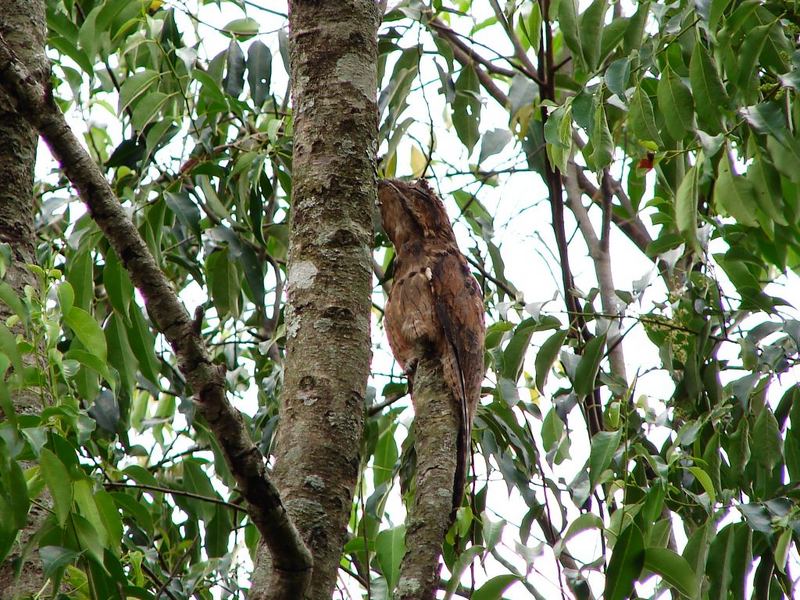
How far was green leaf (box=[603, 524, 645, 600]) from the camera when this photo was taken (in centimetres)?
187

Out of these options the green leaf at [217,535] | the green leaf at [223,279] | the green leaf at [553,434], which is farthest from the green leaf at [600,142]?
the green leaf at [217,535]

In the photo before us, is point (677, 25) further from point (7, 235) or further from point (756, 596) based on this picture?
point (7, 235)

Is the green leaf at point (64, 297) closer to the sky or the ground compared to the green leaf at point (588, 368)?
closer to the ground

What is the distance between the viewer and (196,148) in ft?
11.0

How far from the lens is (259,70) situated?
3006 millimetres

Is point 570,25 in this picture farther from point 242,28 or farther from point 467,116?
point 242,28

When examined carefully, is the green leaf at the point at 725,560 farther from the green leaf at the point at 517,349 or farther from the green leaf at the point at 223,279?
the green leaf at the point at 223,279

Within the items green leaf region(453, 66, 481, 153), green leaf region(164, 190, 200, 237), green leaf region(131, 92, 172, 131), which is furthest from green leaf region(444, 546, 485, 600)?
green leaf region(453, 66, 481, 153)

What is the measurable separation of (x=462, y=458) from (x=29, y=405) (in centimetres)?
103

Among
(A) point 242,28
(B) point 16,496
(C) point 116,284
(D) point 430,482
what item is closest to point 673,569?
(D) point 430,482

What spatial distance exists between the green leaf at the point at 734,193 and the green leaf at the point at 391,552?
3.38 ft

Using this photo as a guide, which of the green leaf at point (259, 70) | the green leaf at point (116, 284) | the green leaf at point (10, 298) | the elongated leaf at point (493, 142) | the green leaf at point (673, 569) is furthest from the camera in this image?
the green leaf at point (259, 70)

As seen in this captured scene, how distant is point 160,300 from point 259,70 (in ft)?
6.15

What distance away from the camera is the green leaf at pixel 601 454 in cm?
203
